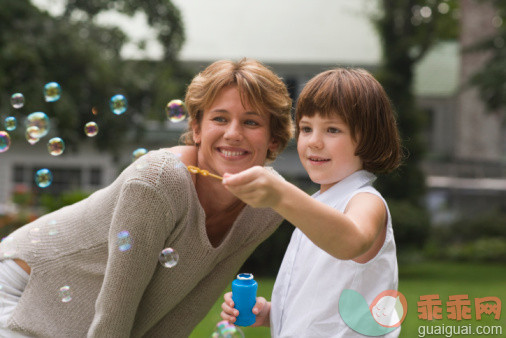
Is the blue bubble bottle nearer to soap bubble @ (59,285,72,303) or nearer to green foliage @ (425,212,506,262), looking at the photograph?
soap bubble @ (59,285,72,303)

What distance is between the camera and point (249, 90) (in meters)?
2.23

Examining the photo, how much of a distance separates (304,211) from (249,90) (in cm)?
73

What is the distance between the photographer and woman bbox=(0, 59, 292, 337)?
2.21m

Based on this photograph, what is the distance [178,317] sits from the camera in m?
2.60

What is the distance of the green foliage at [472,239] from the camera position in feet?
45.9

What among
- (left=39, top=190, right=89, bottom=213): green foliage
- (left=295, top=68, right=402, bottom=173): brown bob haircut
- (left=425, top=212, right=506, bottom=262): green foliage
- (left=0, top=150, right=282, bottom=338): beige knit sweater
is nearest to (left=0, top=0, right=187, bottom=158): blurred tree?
(left=39, top=190, right=89, bottom=213): green foliage

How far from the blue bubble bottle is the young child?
4 centimetres

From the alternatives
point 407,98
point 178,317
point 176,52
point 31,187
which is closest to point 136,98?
point 176,52

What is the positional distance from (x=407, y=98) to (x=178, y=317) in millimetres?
A: 10558

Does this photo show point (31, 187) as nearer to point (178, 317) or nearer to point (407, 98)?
point (407, 98)

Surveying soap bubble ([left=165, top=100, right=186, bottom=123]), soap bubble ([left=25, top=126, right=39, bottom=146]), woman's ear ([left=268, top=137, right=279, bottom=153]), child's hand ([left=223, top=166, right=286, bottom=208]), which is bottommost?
soap bubble ([left=25, top=126, right=39, bottom=146])

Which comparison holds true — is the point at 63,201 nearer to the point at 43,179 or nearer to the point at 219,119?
the point at 43,179

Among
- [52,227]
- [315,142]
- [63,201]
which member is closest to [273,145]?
[315,142]

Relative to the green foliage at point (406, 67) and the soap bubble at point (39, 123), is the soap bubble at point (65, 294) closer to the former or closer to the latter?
the soap bubble at point (39, 123)
